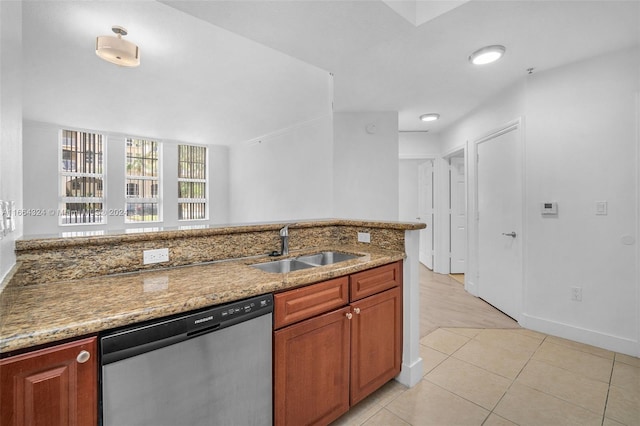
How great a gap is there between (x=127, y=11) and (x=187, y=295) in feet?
7.77

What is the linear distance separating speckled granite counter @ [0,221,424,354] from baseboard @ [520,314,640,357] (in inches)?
87.8

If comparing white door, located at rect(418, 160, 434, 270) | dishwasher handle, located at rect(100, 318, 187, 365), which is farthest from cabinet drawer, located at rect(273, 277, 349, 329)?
white door, located at rect(418, 160, 434, 270)

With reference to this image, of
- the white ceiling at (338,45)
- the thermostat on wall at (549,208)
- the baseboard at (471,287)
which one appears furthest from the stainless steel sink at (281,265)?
the baseboard at (471,287)

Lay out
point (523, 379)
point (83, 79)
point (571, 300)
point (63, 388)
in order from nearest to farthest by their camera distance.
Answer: point (63, 388) → point (523, 379) → point (571, 300) → point (83, 79)

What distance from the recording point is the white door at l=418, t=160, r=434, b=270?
17.3ft

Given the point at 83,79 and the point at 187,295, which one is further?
the point at 83,79

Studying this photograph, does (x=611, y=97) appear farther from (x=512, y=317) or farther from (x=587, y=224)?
(x=512, y=317)

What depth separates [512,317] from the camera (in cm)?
316

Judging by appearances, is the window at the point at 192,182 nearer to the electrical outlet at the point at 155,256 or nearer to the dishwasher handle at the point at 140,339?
the electrical outlet at the point at 155,256

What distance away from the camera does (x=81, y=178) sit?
6.20 meters

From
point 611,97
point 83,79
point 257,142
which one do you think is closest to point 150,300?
point 611,97

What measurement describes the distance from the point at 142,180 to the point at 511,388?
775 cm

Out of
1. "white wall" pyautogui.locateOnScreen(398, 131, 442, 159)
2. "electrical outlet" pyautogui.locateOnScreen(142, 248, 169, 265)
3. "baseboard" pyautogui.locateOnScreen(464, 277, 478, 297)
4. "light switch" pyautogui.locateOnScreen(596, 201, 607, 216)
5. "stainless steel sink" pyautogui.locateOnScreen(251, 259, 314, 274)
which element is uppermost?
"white wall" pyautogui.locateOnScreen(398, 131, 442, 159)

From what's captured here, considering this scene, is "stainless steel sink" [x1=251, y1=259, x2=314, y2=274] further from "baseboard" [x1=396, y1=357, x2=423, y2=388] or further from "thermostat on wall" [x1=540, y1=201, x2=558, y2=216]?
"thermostat on wall" [x1=540, y1=201, x2=558, y2=216]
